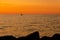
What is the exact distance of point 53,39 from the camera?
57.0ft

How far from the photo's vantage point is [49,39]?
17.3m

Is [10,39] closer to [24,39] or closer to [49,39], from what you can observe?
[24,39]

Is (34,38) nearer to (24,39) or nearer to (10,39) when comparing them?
(24,39)

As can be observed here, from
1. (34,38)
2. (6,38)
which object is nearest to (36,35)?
(34,38)

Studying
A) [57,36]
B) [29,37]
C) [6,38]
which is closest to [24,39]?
[29,37]

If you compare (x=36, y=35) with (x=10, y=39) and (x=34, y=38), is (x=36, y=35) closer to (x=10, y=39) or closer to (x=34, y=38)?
(x=34, y=38)

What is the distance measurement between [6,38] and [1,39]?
1.46ft

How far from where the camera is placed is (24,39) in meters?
17.4

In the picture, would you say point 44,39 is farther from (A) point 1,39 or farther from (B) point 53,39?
(A) point 1,39

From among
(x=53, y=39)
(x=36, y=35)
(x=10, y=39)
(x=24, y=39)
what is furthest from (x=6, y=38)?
(x=53, y=39)

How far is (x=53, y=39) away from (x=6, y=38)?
400cm

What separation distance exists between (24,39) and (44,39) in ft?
5.65

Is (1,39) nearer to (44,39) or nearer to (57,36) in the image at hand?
(44,39)

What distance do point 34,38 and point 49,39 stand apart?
1.29m
